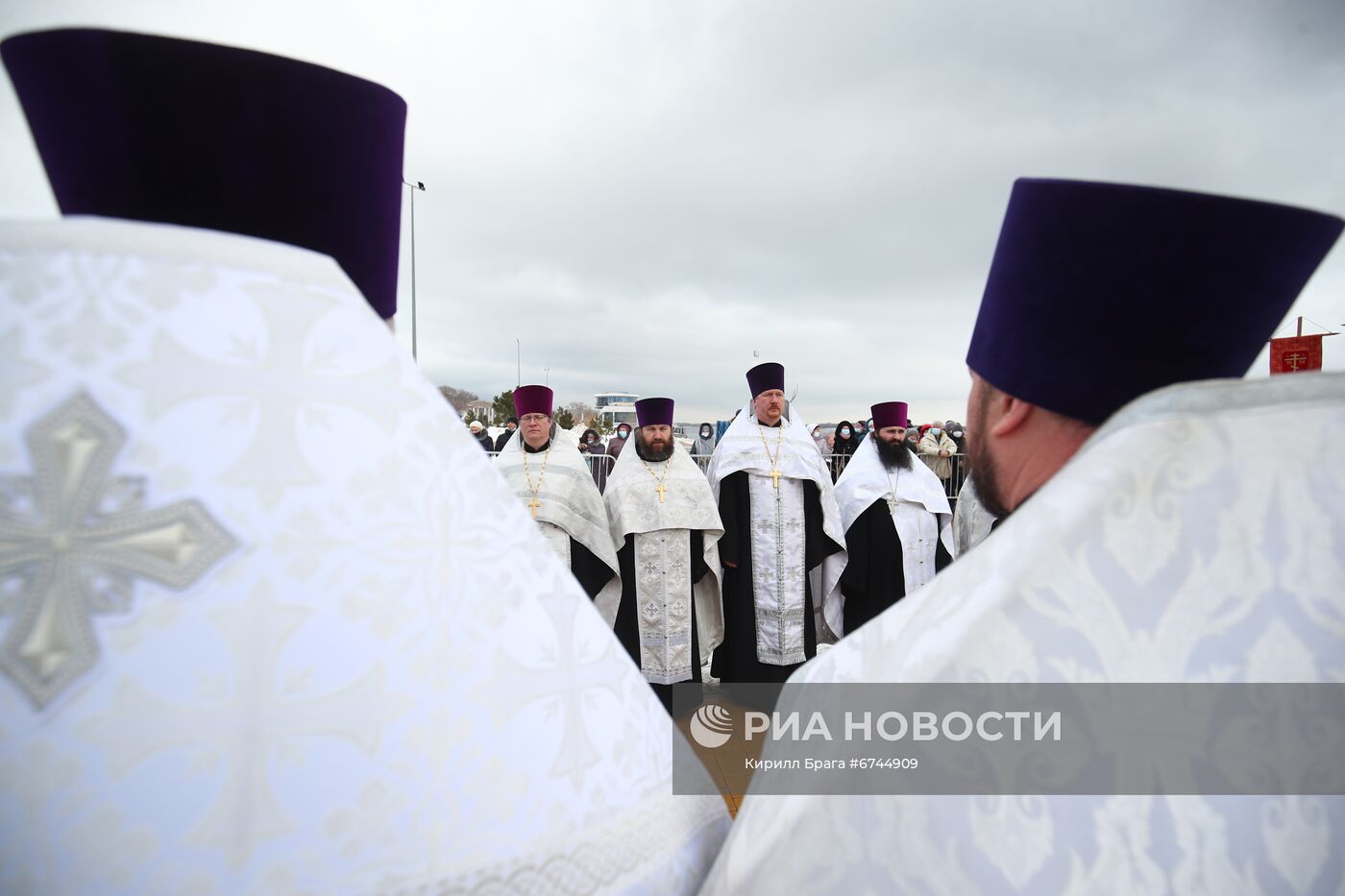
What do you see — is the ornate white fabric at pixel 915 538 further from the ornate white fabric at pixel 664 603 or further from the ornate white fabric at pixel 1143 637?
the ornate white fabric at pixel 1143 637

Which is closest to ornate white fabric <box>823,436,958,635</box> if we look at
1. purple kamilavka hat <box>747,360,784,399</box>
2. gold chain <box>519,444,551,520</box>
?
purple kamilavka hat <box>747,360,784,399</box>

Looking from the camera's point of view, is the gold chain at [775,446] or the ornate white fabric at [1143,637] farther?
the gold chain at [775,446]

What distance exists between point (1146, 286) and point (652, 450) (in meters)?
4.20

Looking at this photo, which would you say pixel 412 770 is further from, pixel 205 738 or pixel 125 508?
pixel 125 508

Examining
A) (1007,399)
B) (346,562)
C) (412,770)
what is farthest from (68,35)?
(1007,399)

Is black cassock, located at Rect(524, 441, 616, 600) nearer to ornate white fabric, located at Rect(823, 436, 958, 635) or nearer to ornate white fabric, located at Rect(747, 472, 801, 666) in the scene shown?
ornate white fabric, located at Rect(747, 472, 801, 666)

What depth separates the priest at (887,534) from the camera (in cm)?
510

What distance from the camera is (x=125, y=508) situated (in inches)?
19.3

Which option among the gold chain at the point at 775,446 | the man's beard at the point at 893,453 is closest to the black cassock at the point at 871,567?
the man's beard at the point at 893,453

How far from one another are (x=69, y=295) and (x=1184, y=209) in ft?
3.78

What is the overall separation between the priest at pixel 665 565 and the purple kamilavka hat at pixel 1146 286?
382cm

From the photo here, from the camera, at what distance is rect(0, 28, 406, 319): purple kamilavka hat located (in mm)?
639

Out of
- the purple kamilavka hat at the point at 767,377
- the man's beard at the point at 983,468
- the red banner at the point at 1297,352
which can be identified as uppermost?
the red banner at the point at 1297,352

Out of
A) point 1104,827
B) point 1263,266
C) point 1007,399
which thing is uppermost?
point 1263,266
